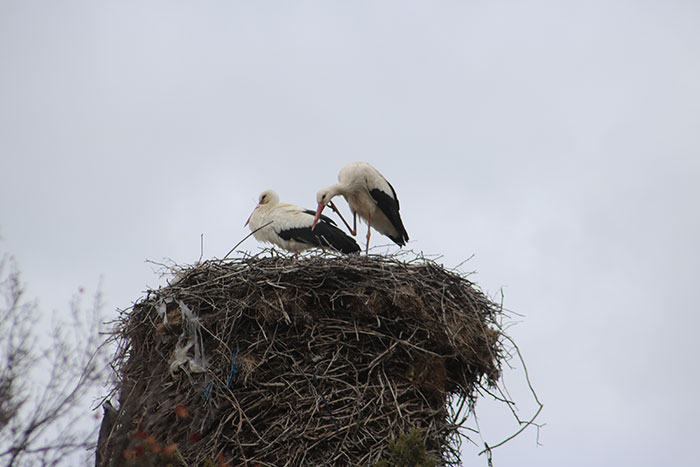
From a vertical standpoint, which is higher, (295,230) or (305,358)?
(295,230)

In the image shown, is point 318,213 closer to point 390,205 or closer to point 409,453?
point 390,205

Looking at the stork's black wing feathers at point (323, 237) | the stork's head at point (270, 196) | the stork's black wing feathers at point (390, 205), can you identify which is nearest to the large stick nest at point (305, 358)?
the stork's black wing feathers at point (323, 237)

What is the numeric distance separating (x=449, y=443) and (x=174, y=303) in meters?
2.44

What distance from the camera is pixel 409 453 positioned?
5707mm

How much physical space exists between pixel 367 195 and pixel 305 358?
3.42m

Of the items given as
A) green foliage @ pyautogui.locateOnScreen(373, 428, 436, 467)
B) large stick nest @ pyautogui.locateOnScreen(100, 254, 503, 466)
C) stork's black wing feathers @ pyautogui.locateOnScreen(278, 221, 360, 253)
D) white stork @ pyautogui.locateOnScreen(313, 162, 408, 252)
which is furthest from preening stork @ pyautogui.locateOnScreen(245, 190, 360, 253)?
green foliage @ pyautogui.locateOnScreen(373, 428, 436, 467)

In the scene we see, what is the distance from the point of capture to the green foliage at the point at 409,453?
5.68m

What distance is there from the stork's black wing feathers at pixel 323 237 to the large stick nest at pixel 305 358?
5.60ft

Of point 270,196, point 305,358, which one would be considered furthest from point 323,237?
point 305,358

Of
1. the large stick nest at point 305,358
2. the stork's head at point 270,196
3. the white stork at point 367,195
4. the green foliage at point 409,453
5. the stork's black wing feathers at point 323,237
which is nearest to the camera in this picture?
the green foliage at point 409,453

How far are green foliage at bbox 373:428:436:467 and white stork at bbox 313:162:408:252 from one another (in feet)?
12.6

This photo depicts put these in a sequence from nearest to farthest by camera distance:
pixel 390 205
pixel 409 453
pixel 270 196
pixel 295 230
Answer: pixel 409 453 < pixel 295 230 < pixel 390 205 < pixel 270 196

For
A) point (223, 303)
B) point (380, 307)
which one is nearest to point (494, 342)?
point (380, 307)

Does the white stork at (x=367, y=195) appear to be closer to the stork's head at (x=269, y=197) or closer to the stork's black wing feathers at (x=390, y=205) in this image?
the stork's black wing feathers at (x=390, y=205)
